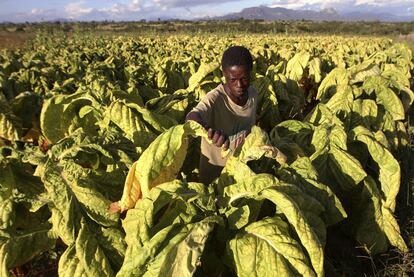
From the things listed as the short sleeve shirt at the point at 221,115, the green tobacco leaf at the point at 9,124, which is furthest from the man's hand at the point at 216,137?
the green tobacco leaf at the point at 9,124

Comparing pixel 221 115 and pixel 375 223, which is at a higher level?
pixel 221 115

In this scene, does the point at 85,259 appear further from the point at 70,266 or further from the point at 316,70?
the point at 316,70

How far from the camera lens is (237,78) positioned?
2955mm

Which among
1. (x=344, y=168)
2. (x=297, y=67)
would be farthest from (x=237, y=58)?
(x=297, y=67)

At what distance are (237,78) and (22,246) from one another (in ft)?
5.97

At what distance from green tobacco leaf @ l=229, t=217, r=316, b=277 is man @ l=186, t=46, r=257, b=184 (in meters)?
0.87

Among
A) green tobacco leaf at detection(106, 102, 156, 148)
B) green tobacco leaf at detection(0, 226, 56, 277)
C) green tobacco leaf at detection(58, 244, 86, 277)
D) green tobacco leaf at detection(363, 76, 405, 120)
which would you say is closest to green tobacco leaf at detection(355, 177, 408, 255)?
green tobacco leaf at detection(106, 102, 156, 148)

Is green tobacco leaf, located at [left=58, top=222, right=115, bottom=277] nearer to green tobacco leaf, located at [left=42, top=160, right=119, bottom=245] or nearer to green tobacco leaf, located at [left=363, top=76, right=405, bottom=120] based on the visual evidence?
green tobacco leaf, located at [left=42, top=160, right=119, bottom=245]

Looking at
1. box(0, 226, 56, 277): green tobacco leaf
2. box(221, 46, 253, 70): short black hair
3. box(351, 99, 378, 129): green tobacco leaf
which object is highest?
box(221, 46, 253, 70): short black hair

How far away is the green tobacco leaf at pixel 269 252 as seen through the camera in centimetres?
184

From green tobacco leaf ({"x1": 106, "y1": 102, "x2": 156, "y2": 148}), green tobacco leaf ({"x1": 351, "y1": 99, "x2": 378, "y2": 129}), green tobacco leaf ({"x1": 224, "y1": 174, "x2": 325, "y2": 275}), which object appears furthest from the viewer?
green tobacco leaf ({"x1": 351, "y1": 99, "x2": 378, "y2": 129})

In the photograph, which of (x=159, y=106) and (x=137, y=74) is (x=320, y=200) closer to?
(x=159, y=106)

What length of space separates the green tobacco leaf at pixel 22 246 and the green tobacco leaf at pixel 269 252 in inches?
45.9

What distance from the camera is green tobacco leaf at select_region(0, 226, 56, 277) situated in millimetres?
2164
